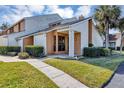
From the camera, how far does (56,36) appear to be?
18.1 metres

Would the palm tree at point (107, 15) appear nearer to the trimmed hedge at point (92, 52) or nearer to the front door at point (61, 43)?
the front door at point (61, 43)

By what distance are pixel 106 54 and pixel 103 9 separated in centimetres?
1062

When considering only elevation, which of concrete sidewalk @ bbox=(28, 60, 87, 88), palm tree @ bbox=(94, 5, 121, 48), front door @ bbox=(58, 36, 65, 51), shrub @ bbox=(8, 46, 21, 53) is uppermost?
palm tree @ bbox=(94, 5, 121, 48)

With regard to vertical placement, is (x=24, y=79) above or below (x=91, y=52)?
below

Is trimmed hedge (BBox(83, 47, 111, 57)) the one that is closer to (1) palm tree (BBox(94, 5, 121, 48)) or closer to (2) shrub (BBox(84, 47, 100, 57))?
(2) shrub (BBox(84, 47, 100, 57))

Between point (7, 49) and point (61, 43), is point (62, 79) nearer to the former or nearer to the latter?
point (7, 49)

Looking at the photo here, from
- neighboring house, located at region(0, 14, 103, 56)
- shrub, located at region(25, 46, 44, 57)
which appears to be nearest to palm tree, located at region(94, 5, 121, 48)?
neighboring house, located at region(0, 14, 103, 56)

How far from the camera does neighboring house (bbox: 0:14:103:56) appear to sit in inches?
665

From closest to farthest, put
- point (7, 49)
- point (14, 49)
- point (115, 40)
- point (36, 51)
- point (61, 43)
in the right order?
point (36, 51), point (7, 49), point (14, 49), point (61, 43), point (115, 40)

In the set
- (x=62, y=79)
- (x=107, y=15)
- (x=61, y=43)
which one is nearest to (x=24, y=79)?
(x=62, y=79)

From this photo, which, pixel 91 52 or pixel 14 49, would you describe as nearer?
pixel 91 52

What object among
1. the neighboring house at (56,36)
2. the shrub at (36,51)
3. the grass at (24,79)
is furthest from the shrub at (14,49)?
the grass at (24,79)
